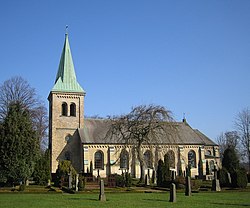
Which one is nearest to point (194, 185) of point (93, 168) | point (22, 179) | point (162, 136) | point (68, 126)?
point (162, 136)

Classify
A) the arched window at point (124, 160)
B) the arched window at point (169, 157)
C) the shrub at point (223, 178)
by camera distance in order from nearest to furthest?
the shrub at point (223, 178), the arched window at point (169, 157), the arched window at point (124, 160)

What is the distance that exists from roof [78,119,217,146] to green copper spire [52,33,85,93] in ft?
19.1

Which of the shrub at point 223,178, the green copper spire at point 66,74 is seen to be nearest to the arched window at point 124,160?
the green copper spire at point 66,74

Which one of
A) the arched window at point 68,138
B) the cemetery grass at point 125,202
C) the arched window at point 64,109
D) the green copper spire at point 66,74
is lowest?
the cemetery grass at point 125,202

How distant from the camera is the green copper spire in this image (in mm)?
52403

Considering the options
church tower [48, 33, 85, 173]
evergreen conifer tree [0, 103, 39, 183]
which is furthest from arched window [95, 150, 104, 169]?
evergreen conifer tree [0, 103, 39, 183]

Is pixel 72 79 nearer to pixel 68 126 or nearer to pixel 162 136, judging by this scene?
pixel 68 126

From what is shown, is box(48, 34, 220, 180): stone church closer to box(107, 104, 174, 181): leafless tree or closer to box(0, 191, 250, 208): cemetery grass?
box(107, 104, 174, 181): leafless tree

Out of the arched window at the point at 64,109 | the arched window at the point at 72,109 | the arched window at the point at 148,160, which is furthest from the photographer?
the arched window at the point at 72,109

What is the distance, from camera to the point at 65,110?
52094mm

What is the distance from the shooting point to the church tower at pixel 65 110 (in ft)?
165

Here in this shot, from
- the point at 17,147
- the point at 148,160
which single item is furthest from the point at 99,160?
the point at 17,147

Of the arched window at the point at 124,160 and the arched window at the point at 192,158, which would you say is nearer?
the arched window at the point at 124,160

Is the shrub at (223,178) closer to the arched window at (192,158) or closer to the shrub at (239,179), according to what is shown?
the shrub at (239,179)
